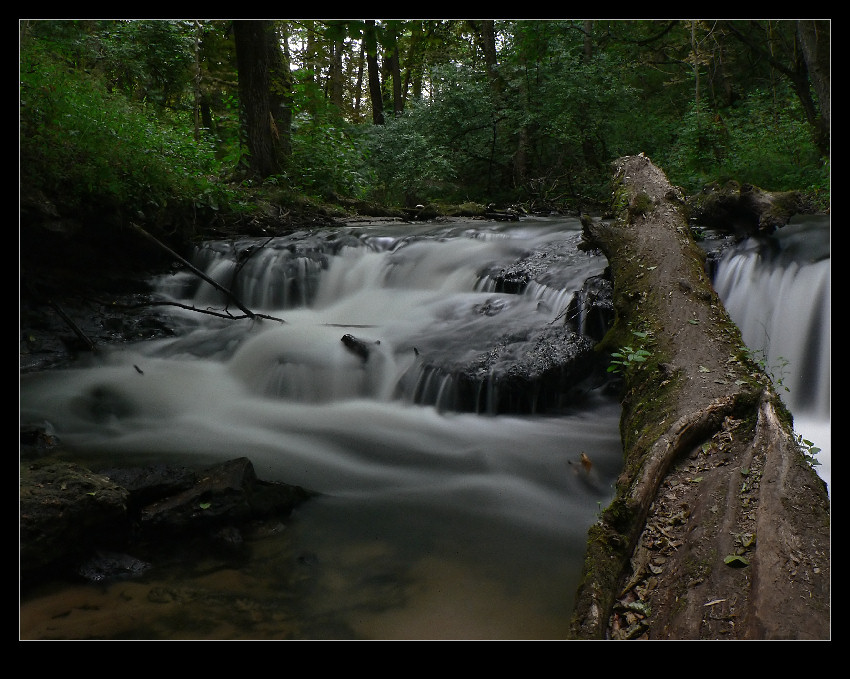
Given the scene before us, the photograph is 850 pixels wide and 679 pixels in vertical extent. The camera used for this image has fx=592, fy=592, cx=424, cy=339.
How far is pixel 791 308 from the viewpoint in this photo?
5.47 m

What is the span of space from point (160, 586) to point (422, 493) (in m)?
1.76

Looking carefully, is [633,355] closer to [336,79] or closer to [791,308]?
[791,308]

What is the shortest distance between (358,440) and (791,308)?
4137 mm

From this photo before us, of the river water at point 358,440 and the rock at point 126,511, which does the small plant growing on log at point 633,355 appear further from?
the rock at point 126,511

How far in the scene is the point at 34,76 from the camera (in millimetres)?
6086

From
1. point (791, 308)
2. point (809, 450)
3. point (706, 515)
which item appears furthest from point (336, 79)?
point (706, 515)

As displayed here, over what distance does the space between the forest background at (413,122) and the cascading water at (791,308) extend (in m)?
2.93

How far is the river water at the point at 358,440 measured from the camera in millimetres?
2799

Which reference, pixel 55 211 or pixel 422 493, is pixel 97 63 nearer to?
pixel 55 211

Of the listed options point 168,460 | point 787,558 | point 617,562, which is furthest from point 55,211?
point 787,558

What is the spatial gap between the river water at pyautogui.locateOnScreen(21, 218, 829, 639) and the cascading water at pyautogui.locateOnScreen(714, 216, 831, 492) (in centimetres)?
6

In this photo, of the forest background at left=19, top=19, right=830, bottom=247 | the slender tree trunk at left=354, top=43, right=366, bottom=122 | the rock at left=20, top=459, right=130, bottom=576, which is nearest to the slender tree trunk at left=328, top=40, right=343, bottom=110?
the slender tree trunk at left=354, top=43, right=366, bottom=122

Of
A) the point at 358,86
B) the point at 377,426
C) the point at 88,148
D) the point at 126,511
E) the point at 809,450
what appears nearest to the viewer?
the point at 809,450
